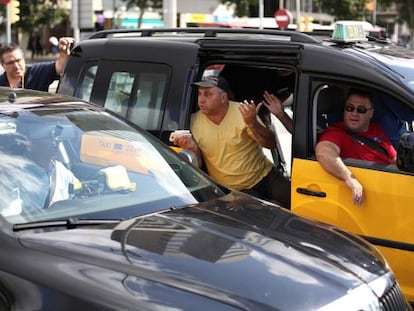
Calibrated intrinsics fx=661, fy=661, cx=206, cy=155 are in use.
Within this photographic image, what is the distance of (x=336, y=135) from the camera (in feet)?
14.0

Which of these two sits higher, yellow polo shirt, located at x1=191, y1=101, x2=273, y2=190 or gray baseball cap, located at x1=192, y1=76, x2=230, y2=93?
gray baseball cap, located at x1=192, y1=76, x2=230, y2=93

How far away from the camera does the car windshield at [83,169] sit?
294 centimetres

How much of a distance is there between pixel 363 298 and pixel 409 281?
1.51 metres

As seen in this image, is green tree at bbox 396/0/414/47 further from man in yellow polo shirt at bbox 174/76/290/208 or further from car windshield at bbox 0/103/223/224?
car windshield at bbox 0/103/223/224

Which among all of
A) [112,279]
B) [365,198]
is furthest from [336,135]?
[112,279]

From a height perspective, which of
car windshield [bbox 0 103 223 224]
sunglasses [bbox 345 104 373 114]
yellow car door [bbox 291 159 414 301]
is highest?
sunglasses [bbox 345 104 373 114]

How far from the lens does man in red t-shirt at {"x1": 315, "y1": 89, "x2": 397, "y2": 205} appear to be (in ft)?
13.4

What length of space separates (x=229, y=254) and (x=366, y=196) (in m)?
1.63

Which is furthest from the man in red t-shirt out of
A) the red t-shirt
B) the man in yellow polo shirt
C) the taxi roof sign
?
the man in yellow polo shirt

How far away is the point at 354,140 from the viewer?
431 centimetres

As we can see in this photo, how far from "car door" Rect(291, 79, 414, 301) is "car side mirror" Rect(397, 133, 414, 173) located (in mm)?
171

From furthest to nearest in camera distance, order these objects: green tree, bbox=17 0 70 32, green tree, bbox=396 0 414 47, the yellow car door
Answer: green tree, bbox=396 0 414 47 < green tree, bbox=17 0 70 32 < the yellow car door

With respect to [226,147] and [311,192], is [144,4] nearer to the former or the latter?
[226,147]

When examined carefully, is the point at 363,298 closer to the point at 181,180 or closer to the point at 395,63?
the point at 181,180
